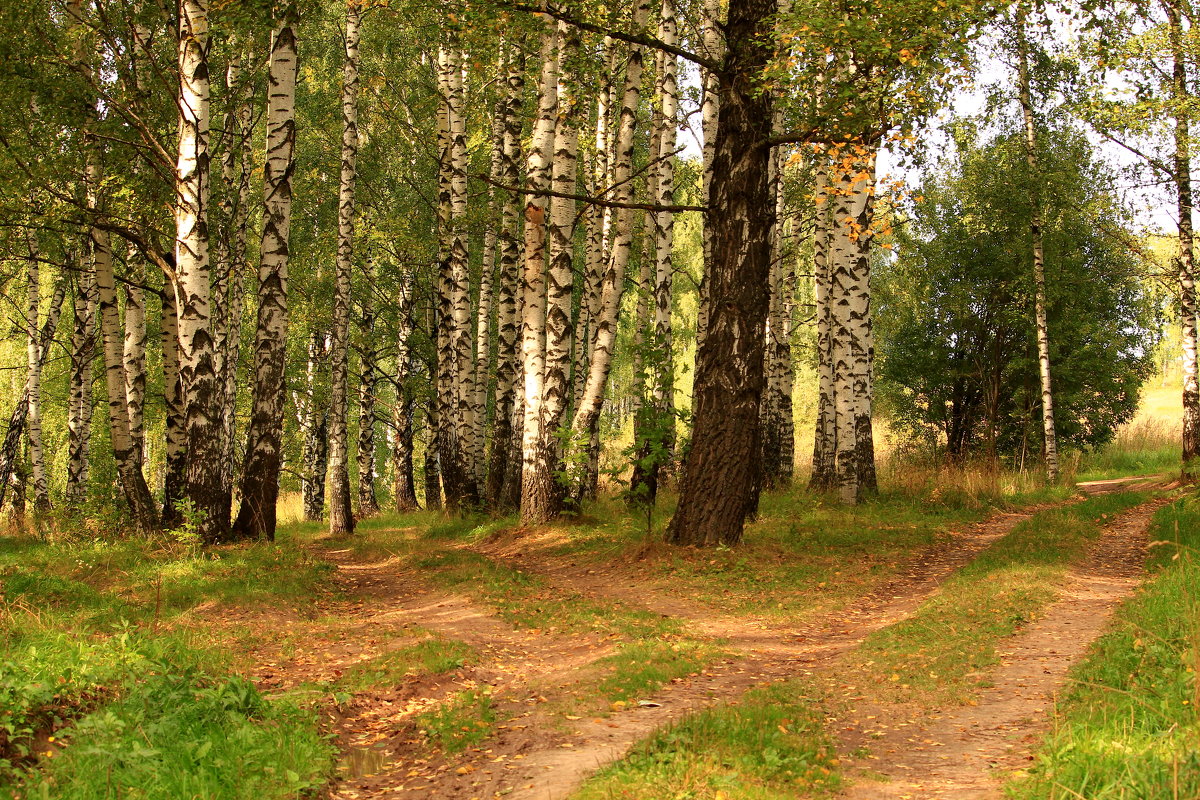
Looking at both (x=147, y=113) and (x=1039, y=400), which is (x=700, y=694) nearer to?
(x=147, y=113)

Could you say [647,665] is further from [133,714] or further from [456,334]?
[456,334]

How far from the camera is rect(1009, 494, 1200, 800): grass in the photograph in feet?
13.1

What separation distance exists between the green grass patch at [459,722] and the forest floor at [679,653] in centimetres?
2

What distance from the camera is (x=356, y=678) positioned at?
7.11 m

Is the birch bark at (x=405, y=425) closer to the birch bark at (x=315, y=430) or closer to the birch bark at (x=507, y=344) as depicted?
the birch bark at (x=315, y=430)

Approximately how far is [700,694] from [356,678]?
8.73 ft

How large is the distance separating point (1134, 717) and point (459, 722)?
4.08m

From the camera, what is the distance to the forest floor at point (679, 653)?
5.14m

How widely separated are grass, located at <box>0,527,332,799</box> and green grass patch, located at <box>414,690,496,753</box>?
0.71 m

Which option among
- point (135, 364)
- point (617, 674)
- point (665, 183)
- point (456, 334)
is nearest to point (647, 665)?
point (617, 674)

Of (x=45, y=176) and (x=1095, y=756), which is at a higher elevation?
(x=45, y=176)

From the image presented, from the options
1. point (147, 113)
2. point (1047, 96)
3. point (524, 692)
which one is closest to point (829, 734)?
point (524, 692)

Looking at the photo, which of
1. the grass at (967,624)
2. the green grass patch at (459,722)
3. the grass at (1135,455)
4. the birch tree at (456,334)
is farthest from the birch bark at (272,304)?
the grass at (1135,455)

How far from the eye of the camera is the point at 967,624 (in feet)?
27.1
